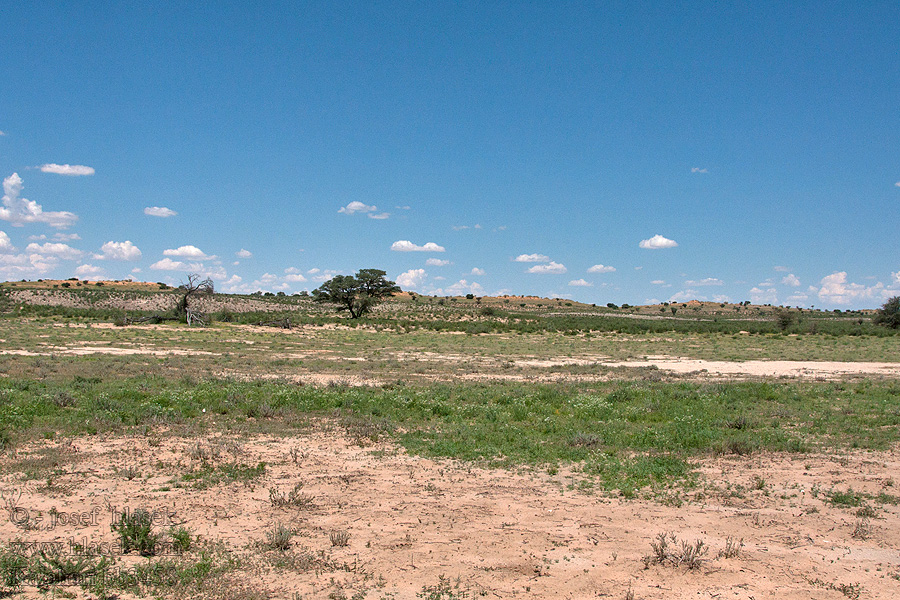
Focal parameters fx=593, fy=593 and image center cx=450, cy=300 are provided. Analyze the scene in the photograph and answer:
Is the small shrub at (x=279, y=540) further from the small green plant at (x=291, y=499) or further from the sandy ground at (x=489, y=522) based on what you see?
the small green plant at (x=291, y=499)

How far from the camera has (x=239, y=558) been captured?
662cm

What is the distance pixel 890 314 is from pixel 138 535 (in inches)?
3743

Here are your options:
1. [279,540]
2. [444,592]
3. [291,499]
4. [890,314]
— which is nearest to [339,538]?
[279,540]

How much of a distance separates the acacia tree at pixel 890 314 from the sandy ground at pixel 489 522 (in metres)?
81.9

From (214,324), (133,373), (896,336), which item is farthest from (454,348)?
(896,336)

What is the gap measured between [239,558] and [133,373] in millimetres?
17233

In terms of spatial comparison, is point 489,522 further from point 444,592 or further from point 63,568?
point 63,568

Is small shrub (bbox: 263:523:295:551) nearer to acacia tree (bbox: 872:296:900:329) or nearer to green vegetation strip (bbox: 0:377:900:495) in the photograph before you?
green vegetation strip (bbox: 0:377:900:495)

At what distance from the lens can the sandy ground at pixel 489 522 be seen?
20.4 feet

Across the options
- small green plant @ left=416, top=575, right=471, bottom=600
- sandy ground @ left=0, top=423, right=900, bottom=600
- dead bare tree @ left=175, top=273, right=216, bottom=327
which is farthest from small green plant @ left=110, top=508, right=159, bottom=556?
dead bare tree @ left=175, top=273, right=216, bottom=327

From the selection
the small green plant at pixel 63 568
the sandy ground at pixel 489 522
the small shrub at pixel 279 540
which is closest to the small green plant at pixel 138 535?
the sandy ground at pixel 489 522

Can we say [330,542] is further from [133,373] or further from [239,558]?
[133,373]

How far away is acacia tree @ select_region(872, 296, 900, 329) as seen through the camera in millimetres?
76938

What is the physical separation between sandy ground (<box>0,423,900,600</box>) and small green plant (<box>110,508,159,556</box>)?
157 millimetres
